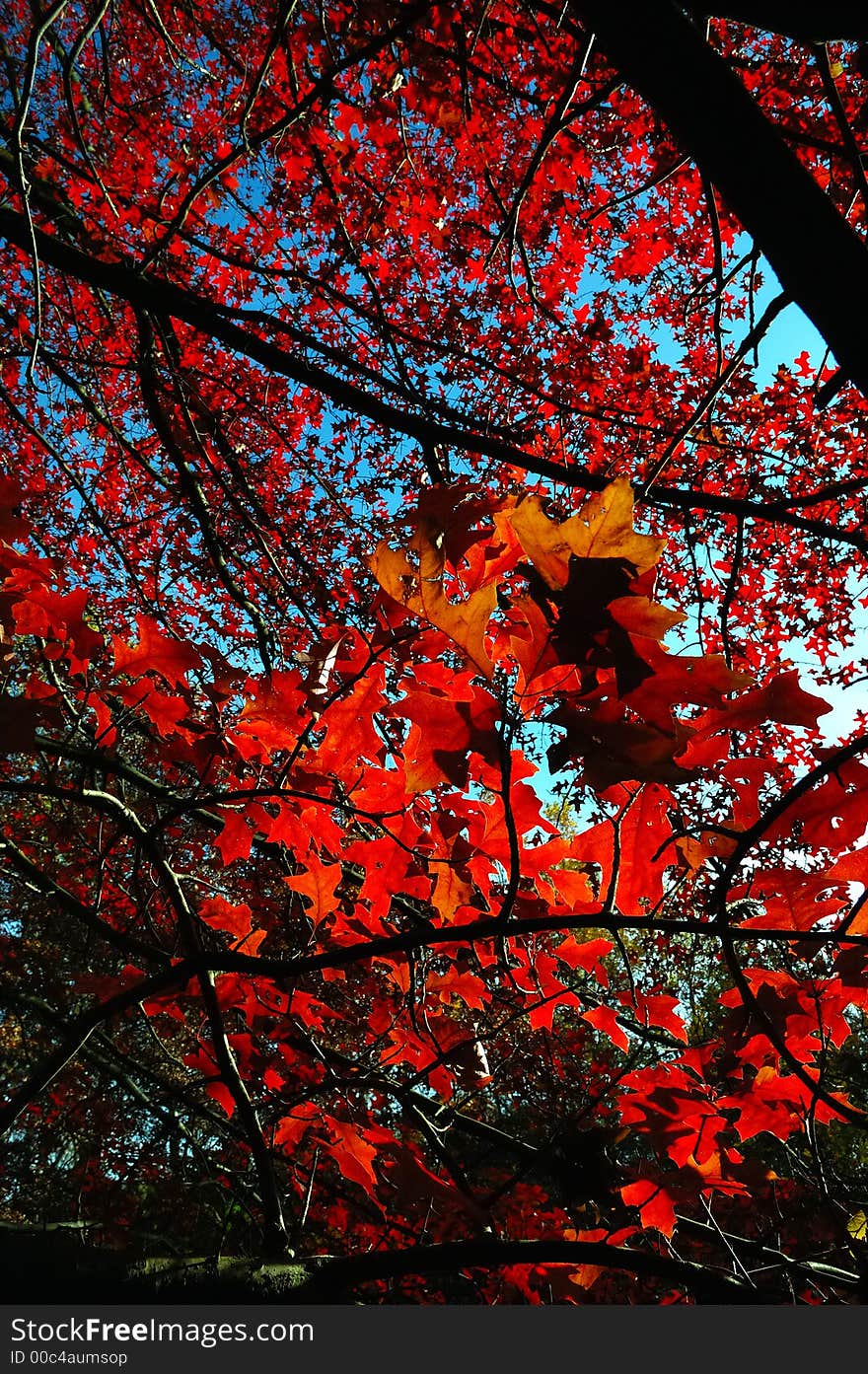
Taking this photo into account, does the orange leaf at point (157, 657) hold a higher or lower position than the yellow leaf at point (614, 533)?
higher

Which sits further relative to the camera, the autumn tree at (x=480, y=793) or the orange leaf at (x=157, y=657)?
the orange leaf at (x=157, y=657)

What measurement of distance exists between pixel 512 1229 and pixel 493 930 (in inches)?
137

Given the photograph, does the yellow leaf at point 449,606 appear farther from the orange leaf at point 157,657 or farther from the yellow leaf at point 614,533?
the orange leaf at point 157,657

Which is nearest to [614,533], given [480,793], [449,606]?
[449,606]

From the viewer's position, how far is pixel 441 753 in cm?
83

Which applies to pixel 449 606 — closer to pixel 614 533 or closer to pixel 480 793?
pixel 614 533

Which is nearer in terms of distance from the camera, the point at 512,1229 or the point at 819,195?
the point at 819,195

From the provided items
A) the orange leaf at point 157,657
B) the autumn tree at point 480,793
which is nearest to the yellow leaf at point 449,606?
the autumn tree at point 480,793

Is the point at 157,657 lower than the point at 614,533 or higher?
higher

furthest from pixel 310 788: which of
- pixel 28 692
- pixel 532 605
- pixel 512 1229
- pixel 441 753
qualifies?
pixel 512 1229

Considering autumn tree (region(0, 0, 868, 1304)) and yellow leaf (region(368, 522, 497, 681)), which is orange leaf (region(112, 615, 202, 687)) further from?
yellow leaf (region(368, 522, 497, 681))

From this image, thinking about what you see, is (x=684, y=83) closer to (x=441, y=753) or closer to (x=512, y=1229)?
(x=441, y=753)

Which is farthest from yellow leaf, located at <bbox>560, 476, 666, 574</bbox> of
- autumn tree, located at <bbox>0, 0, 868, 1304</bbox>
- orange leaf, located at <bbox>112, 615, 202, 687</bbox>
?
orange leaf, located at <bbox>112, 615, 202, 687</bbox>
